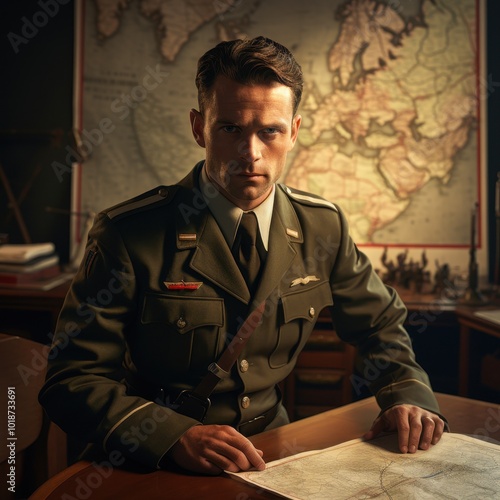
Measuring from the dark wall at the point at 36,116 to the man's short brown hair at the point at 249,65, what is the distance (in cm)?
207

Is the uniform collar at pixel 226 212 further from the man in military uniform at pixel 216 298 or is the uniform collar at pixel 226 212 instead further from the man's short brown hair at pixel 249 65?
the man's short brown hair at pixel 249 65

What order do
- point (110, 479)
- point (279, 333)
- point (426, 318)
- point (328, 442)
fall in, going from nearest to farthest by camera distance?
point (110, 479)
point (328, 442)
point (279, 333)
point (426, 318)

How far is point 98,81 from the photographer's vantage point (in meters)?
3.51

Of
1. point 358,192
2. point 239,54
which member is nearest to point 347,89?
point 358,192

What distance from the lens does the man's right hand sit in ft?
3.94

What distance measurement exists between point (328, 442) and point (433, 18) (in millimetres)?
2639

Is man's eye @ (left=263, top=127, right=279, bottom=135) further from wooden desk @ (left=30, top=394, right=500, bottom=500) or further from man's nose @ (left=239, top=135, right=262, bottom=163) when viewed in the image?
wooden desk @ (left=30, top=394, right=500, bottom=500)

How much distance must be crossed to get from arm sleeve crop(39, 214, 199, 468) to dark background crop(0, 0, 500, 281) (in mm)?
2112

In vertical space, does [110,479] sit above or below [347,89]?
below

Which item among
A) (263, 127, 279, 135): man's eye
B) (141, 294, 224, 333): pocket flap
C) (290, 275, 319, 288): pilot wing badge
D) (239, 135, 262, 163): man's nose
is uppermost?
(263, 127, 279, 135): man's eye

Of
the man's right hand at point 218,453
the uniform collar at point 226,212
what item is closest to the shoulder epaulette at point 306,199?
the uniform collar at point 226,212

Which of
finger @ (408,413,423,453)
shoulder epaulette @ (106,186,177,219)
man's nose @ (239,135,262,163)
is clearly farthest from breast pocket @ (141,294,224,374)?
finger @ (408,413,423,453)

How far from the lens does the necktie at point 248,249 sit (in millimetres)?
1624

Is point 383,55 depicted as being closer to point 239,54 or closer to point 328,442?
point 239,54
